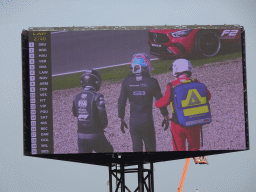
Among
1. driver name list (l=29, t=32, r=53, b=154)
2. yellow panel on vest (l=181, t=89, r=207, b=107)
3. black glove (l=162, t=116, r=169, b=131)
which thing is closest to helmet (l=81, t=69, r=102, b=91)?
driver name list (l=29, t=32, r=53, b=154)

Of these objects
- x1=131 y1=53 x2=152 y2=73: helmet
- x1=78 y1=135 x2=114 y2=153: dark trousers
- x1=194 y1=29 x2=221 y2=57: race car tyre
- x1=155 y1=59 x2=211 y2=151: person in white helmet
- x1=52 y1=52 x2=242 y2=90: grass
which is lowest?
x1=78 y1=135 x2=114 y2=153: dark trousers

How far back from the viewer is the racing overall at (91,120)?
23781 mm

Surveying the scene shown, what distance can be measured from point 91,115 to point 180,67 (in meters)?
4.02

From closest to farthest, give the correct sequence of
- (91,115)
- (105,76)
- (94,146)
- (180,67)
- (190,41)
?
1. (94,146)
2. (91,115)
3. (105,76)
4. (180,67)
5. (190,41)

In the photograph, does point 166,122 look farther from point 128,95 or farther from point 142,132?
point 128,95

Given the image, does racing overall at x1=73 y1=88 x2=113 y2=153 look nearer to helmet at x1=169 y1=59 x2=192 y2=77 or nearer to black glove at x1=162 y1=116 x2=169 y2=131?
black glove at x1=162 y1=116 x2=169 y2=131

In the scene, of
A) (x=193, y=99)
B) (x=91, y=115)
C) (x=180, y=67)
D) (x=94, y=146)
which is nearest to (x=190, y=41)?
(x=180, y=67)

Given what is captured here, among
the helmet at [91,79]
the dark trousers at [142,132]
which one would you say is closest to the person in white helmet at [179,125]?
the dark trousers at [142,132]

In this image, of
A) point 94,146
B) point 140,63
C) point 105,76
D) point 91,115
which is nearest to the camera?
point 94,146

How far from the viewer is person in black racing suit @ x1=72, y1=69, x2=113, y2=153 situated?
2378 cm

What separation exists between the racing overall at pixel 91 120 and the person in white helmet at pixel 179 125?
227 centimetres

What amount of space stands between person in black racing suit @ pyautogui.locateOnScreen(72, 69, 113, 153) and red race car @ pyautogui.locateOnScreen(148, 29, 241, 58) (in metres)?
2.75

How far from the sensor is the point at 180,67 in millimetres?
24375

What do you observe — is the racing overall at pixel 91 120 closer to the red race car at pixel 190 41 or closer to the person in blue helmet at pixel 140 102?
the person in blue helmet at pixel 140 102
